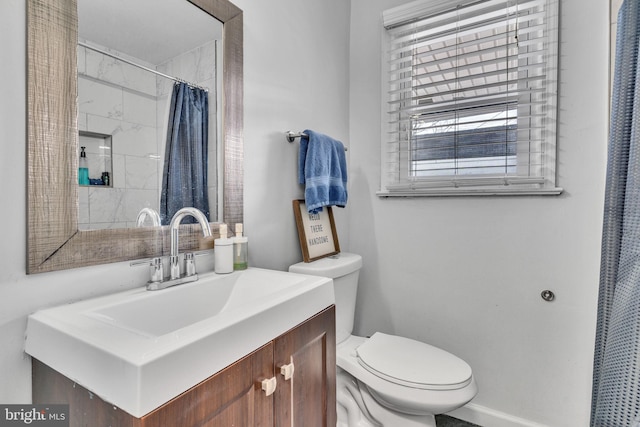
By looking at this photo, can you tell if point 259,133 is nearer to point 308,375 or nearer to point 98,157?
point 98,157

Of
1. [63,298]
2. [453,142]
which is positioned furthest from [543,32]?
[63,298]

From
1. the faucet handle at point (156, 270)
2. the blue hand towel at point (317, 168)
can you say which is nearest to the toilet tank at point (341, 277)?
the blue hand towel at point (317, 168)

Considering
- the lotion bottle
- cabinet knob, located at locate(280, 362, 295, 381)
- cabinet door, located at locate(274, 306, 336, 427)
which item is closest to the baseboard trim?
cabinet door, located at locate(274, 306, 336, 427)

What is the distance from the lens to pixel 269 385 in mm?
677

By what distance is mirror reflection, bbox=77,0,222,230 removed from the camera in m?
0.80

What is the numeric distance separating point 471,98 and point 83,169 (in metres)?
1.60

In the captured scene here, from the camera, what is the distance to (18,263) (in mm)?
669

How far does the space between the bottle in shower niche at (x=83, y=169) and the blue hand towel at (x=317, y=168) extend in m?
0.81

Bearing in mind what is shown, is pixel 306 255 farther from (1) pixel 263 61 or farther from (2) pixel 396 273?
A: (1) pixel 263 61

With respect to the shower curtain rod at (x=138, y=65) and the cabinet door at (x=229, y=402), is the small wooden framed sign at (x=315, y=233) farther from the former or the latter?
the cabinet door at (x=229, y=402)

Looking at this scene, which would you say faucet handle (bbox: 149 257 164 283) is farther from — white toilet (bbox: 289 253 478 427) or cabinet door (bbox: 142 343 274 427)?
white toilet (bbox: 289 253 478 427)

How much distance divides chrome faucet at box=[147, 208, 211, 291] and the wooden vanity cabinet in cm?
29

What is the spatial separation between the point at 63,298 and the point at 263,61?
1063 millimetres

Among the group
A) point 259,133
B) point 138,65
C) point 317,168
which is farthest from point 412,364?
point 138,65
